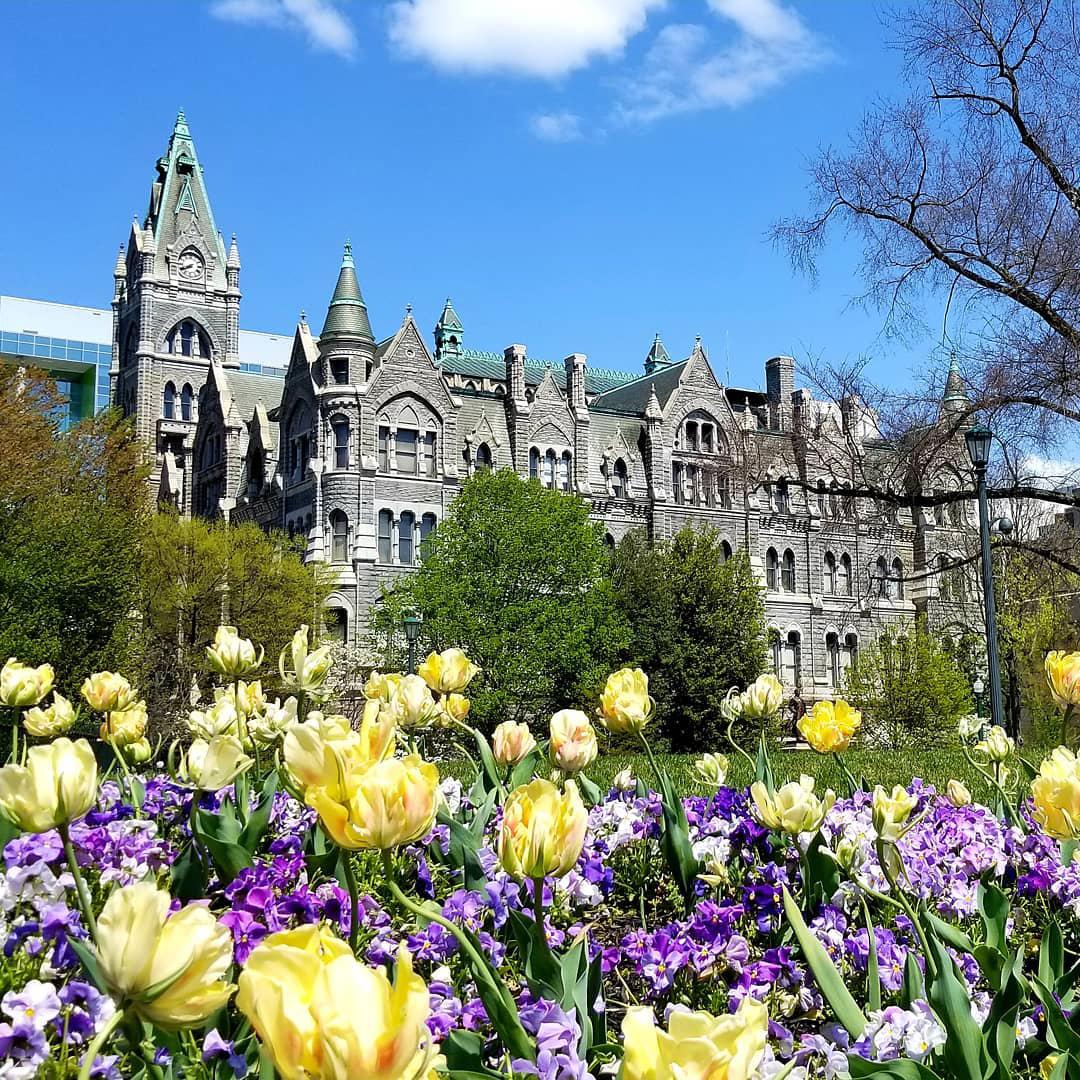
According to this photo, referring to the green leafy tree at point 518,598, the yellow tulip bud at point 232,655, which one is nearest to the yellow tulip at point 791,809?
the yellow tulip bud at point 232,655

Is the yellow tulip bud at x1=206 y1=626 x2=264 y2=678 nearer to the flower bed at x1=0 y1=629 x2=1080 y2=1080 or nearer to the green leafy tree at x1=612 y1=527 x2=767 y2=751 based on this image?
the flower bed at x1=0 y1=629 x2=1080 y2=1080

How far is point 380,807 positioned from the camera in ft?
6.70

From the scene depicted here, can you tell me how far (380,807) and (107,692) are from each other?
10.5ft

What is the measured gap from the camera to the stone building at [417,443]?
132 feet

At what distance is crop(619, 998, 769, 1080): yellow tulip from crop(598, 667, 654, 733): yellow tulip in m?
2.63

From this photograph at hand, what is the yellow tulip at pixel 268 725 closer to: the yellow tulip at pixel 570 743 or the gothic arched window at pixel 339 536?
the yellow tulip at pixel 570 743

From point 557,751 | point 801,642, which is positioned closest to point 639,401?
point 801,642

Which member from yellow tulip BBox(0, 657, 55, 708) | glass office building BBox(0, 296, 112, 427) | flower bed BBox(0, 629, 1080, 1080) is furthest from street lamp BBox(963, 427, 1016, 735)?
glass office building BBox(0, 296, 112, 427)

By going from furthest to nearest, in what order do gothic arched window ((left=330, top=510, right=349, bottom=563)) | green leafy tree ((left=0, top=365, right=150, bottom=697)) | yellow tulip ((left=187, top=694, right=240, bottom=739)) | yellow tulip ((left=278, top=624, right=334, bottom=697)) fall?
gothic arched window ((left=330, top=510, right=349, bottom=563)), green leafy tree ((left=0, top=365, right=150, bottom=697)), yellow tulip ((left=187, top=694, right=240, bottom=739)), yellow tulip ((left=278, top=624, right=334, bottom=697))

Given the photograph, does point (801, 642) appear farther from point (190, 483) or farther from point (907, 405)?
point (907, 405)

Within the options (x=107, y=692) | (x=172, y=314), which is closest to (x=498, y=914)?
(x=107, y=692)

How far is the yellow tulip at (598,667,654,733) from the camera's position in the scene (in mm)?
4133

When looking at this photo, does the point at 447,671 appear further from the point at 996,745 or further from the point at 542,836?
the point at 542,836

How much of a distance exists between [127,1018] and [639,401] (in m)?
49.3
